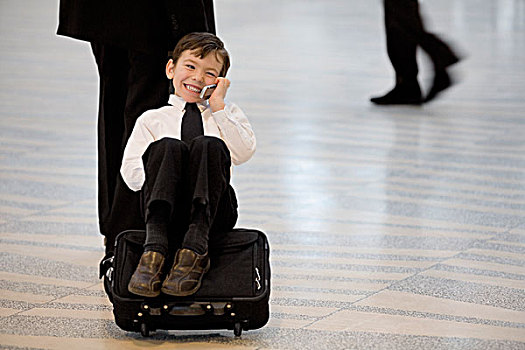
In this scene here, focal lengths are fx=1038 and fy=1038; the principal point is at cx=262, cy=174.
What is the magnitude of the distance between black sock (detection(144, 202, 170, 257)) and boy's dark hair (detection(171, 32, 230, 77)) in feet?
1.64

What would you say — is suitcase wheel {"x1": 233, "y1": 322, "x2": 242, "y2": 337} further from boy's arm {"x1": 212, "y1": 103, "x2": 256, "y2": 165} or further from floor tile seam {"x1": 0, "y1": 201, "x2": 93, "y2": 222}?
floor tile seam {"x1": 0, "y1": 201, "x2": 93, "y2": 222}

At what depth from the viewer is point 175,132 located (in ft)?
10.2

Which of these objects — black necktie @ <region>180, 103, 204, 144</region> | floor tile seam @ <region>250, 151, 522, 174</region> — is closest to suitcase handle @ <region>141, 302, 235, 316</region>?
black necktie @ <region>180, 103, 204, 144</region>

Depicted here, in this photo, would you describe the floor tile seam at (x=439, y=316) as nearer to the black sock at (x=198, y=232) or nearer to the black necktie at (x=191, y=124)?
the black sock at (x=198, y=232)

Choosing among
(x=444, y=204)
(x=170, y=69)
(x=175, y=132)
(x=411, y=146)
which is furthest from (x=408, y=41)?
(x=175, y=132)

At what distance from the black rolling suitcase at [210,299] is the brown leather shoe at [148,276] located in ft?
0.16

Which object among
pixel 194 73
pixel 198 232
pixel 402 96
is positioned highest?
pixel 194 73

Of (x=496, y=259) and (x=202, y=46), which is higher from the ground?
(x=202, y=46)

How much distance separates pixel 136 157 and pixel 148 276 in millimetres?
423

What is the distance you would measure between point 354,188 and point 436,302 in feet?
5.37

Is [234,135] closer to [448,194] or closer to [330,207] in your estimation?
[330,207]

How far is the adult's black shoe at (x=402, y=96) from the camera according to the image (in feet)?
23.6

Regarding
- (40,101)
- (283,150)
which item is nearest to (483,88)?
(283,150)

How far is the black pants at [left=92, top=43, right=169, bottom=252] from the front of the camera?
11.6ft
